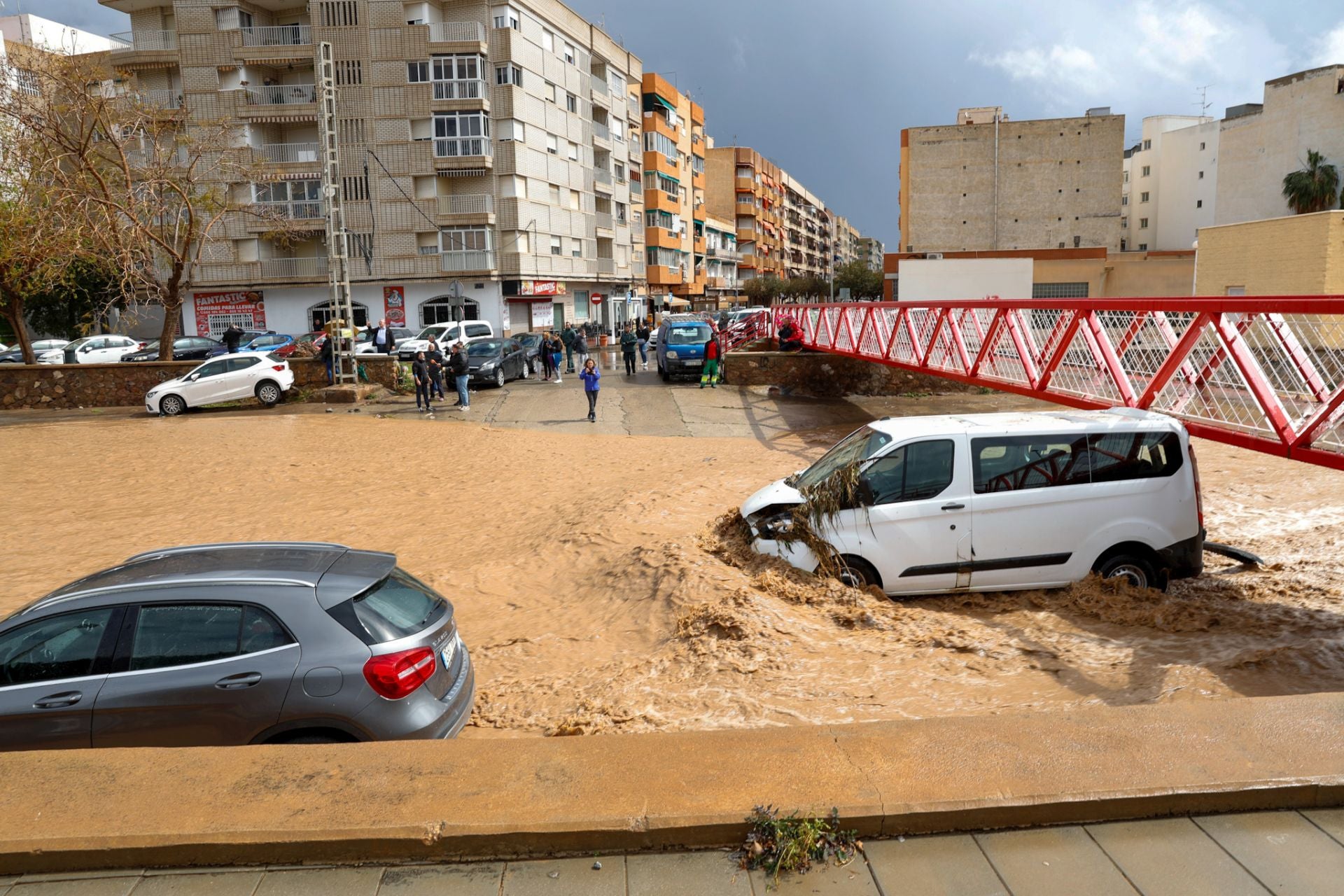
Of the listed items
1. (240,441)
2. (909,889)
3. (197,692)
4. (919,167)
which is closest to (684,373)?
(240,441)

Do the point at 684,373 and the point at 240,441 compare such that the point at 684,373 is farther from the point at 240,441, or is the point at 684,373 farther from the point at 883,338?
the point at 240,441

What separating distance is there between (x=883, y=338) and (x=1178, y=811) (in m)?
17.8

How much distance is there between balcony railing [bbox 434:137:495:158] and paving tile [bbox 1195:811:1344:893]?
149ft

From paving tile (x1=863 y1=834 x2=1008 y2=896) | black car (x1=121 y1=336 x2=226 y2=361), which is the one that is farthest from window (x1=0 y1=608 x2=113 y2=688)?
black car (x1=121 y1=336 x2=226 y2=361)

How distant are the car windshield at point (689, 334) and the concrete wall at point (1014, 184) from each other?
2937 centimetres

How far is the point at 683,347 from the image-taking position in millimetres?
27656

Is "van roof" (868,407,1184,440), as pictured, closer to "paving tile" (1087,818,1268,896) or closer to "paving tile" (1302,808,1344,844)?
"paving tile" (1302,808,1344,844)

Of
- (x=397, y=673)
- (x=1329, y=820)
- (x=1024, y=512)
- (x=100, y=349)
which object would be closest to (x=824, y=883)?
(x=1329, y=820)

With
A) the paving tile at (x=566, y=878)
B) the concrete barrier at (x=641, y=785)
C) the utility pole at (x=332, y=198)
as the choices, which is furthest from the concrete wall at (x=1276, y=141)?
the paving tile at (x=566, y=878)

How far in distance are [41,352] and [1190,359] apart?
41506 mm

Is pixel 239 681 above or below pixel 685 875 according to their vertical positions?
below

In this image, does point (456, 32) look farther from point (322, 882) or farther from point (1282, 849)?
point (1282, 849)

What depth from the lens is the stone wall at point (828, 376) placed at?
25.0 metres

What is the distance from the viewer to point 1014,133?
5266 centimetres
